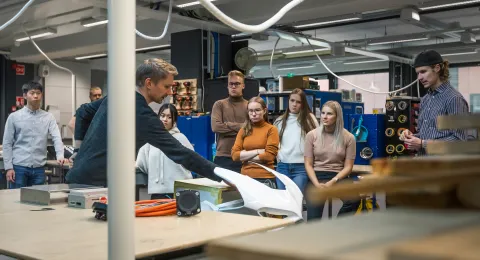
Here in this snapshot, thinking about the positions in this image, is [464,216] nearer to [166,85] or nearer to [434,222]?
[434,222]

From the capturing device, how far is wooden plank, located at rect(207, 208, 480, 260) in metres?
0.44

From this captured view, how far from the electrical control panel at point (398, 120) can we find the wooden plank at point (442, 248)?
23.6 feet

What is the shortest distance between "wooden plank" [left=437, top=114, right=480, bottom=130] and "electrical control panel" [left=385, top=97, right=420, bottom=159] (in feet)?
23.3

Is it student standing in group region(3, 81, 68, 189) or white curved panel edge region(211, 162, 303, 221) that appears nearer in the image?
white curved panel edge region(211, 162, 303, 221)

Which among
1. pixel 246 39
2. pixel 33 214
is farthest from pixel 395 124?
pixel 33 214

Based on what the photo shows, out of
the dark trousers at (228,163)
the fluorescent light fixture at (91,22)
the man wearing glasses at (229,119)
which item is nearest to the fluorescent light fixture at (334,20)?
the fluorescent light fixture at (91,22)

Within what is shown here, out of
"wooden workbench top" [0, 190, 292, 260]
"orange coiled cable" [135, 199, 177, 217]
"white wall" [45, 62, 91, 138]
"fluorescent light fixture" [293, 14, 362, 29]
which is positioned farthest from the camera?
"white wall" [45, 62, 91, 138]

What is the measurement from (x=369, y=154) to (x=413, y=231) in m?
7.28

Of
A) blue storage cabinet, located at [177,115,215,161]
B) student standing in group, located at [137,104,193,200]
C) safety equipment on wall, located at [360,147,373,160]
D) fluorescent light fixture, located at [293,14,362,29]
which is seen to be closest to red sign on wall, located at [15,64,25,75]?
blue storage cabinet, located at [177,115,215,161]

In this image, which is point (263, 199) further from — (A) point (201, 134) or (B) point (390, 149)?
(A) point (201, 134)

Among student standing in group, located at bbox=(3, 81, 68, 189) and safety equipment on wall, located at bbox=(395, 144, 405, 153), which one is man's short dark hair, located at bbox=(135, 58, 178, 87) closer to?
student standing in group, located at bbox=(3, 81, 68, 189)

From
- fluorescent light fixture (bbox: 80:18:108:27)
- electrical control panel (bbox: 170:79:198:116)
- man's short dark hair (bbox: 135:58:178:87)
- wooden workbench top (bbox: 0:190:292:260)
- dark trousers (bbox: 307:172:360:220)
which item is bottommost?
dark trousers (bbox: 307:172:360:220)

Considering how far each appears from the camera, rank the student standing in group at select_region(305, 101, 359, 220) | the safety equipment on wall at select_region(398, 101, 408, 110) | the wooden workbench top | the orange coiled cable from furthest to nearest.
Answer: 1. the safety equipment on wall at select_region(398, 101, 408, 110)
2. the student standing in group at select_region(305, 101, 359, 220)
3. the orange coiled cable
4. the wooden workbench top

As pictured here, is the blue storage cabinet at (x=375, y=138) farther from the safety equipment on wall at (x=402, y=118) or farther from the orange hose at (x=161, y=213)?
the orange hose at (x=161, y=213)
